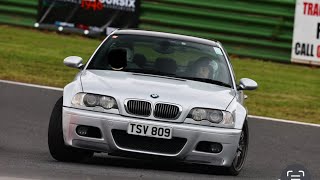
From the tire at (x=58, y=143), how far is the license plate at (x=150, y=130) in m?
0.63

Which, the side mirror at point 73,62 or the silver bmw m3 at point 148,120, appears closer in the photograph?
the silver bmw m3 at point 148,120

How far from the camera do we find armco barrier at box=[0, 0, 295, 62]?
23047 millimetres

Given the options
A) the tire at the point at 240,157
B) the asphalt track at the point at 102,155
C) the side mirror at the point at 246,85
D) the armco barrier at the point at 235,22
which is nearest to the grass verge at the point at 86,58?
the armco barrier at the point at 235,22

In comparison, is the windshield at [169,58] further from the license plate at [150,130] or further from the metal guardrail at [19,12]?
the metal guardrail at [19,12]

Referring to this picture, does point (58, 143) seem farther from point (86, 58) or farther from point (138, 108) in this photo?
point (86, 58)

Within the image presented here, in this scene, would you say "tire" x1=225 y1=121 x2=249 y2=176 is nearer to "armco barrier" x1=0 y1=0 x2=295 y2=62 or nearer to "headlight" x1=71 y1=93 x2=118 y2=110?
"headlight" x1=71 y1=93 x2=118 y2=110

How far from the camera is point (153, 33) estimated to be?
36.5 feet

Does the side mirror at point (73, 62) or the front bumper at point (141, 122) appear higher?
the side mirror at point (73, 62)

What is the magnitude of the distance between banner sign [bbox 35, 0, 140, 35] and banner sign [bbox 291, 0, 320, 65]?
3509 mm

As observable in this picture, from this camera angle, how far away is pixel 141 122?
932cm

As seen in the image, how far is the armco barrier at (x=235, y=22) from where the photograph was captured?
907 inches

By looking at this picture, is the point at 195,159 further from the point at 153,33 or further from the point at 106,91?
the point at 153,33

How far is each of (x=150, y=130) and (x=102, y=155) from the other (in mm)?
1937

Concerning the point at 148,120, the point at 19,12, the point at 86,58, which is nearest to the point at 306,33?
the point at 86,58
